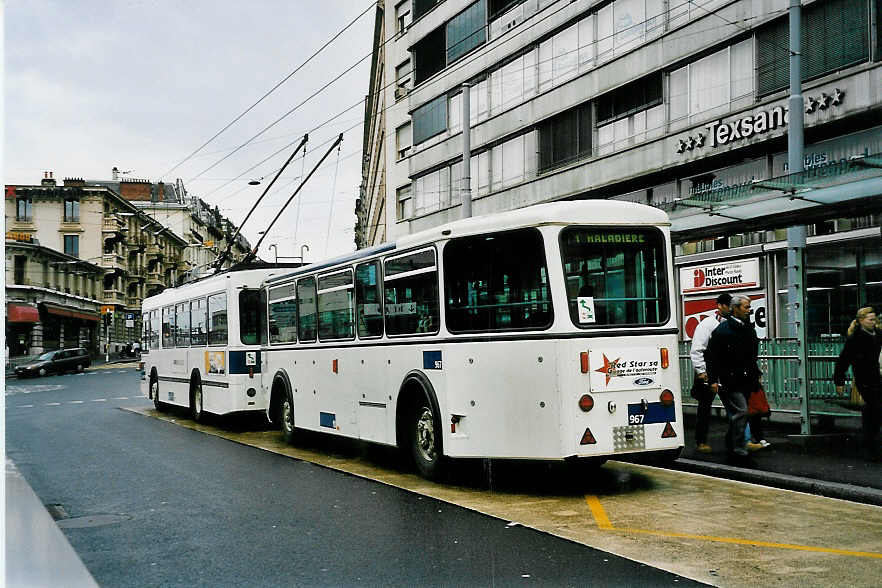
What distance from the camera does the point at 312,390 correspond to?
1385cm

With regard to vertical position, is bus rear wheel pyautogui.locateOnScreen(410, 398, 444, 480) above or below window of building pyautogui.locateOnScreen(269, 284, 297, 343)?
below

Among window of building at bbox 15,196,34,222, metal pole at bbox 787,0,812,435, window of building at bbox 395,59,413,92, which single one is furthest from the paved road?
window of building at bbox 15,196,34,222

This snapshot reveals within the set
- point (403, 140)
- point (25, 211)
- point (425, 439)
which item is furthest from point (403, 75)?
point (425, 439)

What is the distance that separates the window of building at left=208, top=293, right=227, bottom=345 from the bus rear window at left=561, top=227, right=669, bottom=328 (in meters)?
9.87

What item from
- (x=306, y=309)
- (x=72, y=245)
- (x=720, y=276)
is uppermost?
(x=72, y=245)

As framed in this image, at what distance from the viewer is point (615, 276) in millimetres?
9375

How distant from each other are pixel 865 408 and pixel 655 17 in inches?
726

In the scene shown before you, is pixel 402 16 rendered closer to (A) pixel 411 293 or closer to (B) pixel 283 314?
(B) pixel 283 314

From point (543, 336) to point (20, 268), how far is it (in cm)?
3729

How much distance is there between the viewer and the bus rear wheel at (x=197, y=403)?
19.3 meters

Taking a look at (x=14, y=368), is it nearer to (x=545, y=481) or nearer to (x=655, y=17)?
(x=655, y=17)

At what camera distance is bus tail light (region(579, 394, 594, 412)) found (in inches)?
354

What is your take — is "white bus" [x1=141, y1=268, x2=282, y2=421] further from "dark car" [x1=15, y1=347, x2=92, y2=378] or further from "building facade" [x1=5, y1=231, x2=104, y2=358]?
"dark car" [x1=15, y1=347, x2=92, y2=378]

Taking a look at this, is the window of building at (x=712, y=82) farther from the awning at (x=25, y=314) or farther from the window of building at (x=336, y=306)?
the awning at (x=25, y=314)
